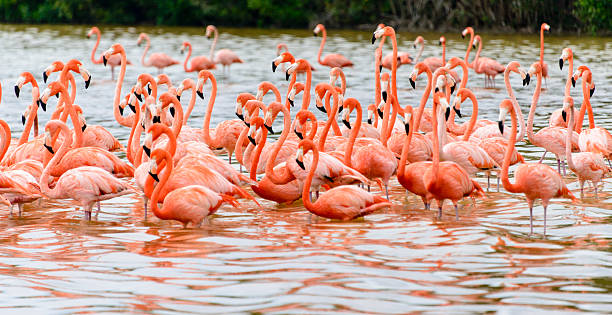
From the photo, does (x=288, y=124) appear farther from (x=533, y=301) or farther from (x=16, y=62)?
(x=16, y=62)

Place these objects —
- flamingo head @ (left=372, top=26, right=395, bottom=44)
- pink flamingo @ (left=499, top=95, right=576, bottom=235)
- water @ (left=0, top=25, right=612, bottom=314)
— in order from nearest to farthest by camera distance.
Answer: water @ (left=0, top=25, right=612, bottom=314) → pink flamingo @ (left=499, top=95, right=576, bottom=235) → flamingo head @ (left=372, top=26, right=395, bottom=44)

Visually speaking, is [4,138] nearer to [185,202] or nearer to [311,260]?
[185,202]

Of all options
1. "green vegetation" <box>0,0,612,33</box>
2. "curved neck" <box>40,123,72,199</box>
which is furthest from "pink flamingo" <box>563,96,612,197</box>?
"green vegetation" <box>0,0,612,33</box>

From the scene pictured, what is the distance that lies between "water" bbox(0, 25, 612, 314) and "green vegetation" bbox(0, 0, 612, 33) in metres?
24.1

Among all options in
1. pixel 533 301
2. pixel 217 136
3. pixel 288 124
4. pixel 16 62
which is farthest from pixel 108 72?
pixel 533 301

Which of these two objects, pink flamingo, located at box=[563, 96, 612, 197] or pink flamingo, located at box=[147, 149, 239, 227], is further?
pink flamingo, located at box=[563, 96, 612, 197]

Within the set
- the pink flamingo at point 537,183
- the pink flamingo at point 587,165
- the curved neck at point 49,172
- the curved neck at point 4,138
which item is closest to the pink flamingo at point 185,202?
the curved neck at point 49,172

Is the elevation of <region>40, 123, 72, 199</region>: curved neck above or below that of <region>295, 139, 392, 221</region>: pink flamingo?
above

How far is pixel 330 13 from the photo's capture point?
120ft

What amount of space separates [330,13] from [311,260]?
→ 31.6 m

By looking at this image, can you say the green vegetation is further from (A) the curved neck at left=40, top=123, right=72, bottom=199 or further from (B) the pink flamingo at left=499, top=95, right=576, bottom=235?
(A) the curved neck at left=40, top=123, right=72, bottom=199

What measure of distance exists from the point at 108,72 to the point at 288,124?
558 inches

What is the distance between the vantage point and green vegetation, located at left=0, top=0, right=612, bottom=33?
103ft

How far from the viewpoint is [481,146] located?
8.40m
